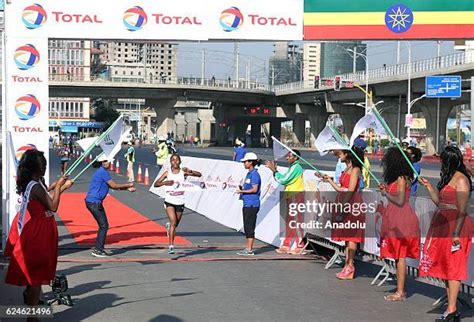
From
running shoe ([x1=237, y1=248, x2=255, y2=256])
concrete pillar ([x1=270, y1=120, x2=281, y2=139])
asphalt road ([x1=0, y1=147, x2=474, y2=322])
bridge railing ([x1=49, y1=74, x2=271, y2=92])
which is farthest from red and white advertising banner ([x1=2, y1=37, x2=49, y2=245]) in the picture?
concrete pillar ([x1=270, y1=120, x2=281, y2=139])

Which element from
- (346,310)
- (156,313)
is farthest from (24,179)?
(346,310)

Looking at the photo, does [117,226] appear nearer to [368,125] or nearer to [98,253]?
[98,253]

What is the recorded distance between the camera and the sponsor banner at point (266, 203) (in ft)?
31.6

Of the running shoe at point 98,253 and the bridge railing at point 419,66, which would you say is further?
the bridge railing at point 419,66

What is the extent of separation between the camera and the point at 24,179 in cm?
723

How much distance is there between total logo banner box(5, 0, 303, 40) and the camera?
12.0 meters

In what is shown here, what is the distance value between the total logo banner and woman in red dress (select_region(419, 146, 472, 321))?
529 cm

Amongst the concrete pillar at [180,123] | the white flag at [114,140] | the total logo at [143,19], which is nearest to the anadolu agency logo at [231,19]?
the total logo at [143,19]

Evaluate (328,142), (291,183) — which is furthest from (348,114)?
(328,142)

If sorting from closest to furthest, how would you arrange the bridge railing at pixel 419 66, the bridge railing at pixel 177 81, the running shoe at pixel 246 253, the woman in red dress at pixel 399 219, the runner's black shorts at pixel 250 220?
the woman in red dress at pixel 399 219 → the runner's black shorts at pixel 250 220 → the running shoe at pixel 246 253 → the bridge railing at pixel 419 66 → the bridge railing at pixel 177 81

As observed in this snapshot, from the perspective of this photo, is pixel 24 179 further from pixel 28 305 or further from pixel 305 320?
pixel 305 320

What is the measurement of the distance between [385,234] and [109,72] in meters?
160

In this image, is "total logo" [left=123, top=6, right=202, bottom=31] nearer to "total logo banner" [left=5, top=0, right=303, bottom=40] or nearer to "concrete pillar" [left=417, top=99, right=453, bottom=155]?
"total logo banner" [left=5, top=0, right=303, bottom=40]

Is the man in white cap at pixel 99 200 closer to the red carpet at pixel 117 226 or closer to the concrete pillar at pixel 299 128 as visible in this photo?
the red carpet at pixel 117 226
